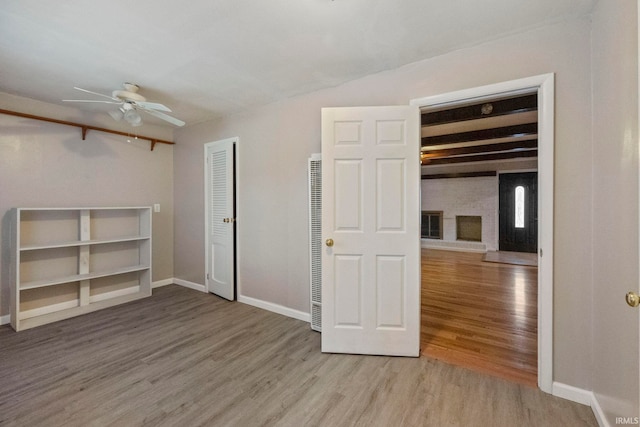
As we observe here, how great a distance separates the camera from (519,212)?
7.04m

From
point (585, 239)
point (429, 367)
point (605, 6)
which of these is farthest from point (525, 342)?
point (605, 6)

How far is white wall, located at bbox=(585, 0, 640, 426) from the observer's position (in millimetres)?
1156

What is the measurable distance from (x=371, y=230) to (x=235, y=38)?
1.78 metres

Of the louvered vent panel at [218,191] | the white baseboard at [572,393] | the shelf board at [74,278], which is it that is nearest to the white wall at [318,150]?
the white baseboard at [572,393]

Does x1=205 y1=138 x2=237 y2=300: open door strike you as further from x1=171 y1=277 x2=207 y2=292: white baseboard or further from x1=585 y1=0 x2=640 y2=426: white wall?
x1=585 y1=0 x2=640 y2=426: white wall

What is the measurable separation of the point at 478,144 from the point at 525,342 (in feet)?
13.1

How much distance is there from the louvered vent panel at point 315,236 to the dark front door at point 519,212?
663 centimetres

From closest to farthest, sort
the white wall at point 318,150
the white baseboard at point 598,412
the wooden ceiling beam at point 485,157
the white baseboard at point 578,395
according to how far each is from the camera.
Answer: the white baseboard at point 598,412 → the white baseboard at point 578,395 → the white wall at point 318,150 → the wooden ceiling beam at point 485,157

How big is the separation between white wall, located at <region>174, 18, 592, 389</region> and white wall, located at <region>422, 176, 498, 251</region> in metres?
6.35

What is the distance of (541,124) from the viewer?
1778mm

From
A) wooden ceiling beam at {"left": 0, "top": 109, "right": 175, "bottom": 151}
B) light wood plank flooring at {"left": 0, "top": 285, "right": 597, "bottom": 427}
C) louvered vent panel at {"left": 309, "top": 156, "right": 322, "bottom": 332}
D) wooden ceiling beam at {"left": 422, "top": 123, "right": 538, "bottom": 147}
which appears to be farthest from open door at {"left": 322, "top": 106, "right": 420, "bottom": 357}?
wooden ceiling beam at {"left": 0, "top": 109, "right": 175, "bottom": 151}

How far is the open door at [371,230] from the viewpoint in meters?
2.17

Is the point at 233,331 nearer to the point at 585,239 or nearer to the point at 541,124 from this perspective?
the point at 585,239

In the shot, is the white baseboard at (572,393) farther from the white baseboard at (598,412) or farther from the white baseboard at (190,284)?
the white baseboard at (190,284)
